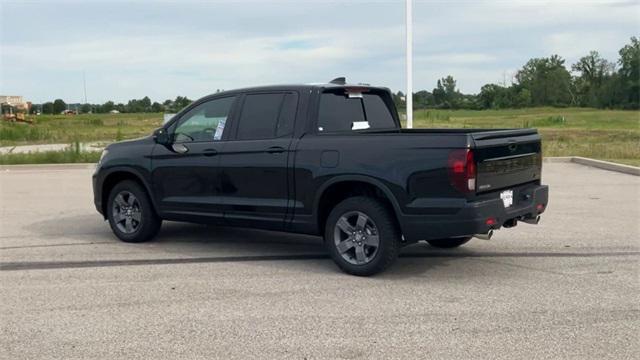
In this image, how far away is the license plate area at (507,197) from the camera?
6098 millimetres

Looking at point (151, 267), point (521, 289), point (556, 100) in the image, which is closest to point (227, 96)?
point (151, 267)

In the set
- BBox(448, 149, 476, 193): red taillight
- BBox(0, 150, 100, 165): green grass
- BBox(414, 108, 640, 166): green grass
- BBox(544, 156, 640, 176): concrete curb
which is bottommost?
BBox(414, 108, 640, 166): green grass

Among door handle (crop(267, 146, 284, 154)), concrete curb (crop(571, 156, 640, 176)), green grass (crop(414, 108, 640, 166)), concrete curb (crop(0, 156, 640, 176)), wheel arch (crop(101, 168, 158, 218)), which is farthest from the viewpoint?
green grass (crop(414, 108, 640, 166))

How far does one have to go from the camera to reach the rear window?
6836mm

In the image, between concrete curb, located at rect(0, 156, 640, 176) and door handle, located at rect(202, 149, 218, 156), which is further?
concrete curb, located at rect(0, 156, 640, 176)

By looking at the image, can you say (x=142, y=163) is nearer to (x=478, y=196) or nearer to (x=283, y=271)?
(x=283, y=271)

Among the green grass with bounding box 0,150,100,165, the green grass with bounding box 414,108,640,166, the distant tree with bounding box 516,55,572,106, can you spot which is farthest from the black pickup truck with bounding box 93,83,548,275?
the distant tree with bounding box 516,55,572,106

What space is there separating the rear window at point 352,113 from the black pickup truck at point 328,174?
0.01 m

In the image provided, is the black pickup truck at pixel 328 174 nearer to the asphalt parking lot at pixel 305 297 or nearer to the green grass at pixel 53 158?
the asphalt parking lot at pixel 305 297

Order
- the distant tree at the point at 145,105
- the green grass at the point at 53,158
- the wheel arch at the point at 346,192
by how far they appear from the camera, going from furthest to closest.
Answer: the distant tree at the point at 145,105
the green grass at the point at 53,158
the wheel arch at the point at 346,192

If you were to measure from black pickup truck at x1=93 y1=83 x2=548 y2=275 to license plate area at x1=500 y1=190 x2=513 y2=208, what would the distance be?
19 millimetres

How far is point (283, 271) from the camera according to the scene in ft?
21.5

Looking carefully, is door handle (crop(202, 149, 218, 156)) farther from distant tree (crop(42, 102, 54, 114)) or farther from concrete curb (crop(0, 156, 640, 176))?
distant tree (crop(42, 102, 54, 114))

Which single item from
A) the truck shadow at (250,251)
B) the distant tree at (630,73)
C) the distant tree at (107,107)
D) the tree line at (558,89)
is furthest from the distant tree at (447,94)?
the truck shadow at (250,251)
